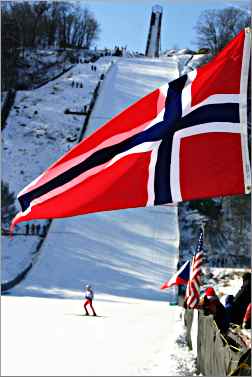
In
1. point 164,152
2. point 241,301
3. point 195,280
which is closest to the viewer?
point 164,152

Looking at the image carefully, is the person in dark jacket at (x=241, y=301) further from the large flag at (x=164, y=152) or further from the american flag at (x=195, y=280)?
the large flag at (x=164, y=152)

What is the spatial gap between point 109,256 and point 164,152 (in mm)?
16758

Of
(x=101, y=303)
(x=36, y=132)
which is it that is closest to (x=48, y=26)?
(x=36, y=132)

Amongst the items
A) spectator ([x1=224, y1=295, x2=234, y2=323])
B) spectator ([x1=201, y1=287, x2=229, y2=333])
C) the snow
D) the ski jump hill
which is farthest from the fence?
the snow

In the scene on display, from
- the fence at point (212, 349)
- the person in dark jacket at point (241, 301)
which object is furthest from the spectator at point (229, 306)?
the fence at point (212, 349)

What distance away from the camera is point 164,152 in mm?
4254

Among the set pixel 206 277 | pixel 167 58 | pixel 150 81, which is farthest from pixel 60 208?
pixel 167 58

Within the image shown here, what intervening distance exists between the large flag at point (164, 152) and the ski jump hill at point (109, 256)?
12977 millimetres

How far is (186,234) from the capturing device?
934 inches

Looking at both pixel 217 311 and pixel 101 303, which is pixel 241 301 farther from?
pixel 101 303

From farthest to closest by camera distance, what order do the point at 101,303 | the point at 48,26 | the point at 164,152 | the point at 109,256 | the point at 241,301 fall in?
the point at 48,26
the point at 109,256
the point at 101,303
the point at 241,301
the point at 164,152

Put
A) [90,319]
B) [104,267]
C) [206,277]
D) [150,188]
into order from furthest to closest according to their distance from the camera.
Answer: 1. [104,267]
2. [206,277]
3. [90,319]
4. [150,188]

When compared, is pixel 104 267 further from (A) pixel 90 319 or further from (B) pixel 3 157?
(B) pixel 3 157

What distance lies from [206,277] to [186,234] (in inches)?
237
